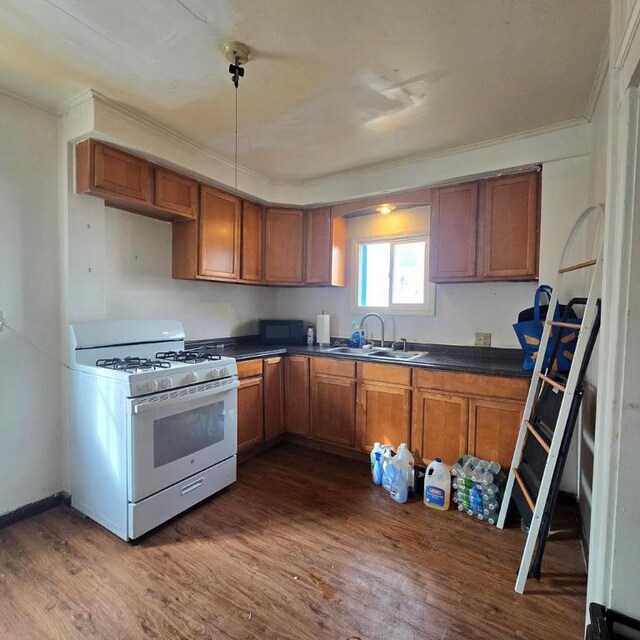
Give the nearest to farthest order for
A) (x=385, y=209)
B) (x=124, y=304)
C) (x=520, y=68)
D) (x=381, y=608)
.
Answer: (x=381, y=608), (x=520, y=68), (x=124, y=304), (x=385, y=209)

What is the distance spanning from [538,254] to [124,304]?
304cm

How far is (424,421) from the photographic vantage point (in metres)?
2.52

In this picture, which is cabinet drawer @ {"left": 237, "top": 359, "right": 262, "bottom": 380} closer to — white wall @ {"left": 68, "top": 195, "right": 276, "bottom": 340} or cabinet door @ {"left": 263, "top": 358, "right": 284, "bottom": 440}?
cabinet door @ {"left": 263, "top": 358, "right": 284, "bottom": 440}

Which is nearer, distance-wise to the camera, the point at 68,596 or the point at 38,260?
the point at 68,596

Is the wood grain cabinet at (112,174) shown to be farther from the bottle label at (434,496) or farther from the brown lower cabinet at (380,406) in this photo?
the bottle label at (434,496)

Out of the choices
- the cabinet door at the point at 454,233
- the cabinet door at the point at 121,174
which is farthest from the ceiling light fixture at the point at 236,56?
the cabinet door at the point at 454,233

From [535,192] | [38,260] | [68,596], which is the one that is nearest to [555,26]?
[535,192]

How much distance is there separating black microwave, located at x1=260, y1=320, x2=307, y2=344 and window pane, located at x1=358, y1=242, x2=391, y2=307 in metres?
0.72

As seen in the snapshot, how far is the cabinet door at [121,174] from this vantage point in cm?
213

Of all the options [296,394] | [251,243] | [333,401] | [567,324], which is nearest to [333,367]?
[333,401]

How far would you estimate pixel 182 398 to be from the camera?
6.70 ft

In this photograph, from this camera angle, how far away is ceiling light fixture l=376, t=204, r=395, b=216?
3.12 metres

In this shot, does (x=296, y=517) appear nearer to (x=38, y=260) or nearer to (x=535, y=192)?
(x=38, y=260)

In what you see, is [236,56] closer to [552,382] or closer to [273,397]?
[552,382]
